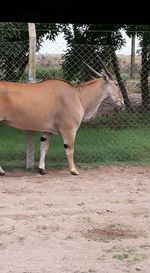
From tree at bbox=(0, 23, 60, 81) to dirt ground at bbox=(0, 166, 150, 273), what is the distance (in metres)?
2.59

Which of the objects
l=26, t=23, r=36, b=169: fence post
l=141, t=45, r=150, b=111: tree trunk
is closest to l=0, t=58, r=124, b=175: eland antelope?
l=26, t=23, r=36, b=169: fence post

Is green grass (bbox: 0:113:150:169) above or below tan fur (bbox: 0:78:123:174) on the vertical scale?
below

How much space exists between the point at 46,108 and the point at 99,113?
455cm

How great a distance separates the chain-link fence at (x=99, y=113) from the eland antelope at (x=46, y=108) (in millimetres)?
855

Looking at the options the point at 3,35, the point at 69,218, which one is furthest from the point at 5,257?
the point at 3,35

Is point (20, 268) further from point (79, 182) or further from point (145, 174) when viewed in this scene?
point (145, 174)

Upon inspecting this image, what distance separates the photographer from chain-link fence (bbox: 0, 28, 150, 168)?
31.2ft

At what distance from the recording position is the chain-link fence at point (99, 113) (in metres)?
9.50

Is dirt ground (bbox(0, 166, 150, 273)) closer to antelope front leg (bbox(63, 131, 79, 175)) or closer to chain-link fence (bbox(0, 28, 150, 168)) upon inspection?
antelope front leg (bbox(63, 131, 79, 175))

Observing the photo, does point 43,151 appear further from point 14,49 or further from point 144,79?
point 144,79

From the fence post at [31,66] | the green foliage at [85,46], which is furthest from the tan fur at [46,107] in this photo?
the green foliage at [85,46]

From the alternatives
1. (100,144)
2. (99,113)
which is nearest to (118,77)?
(99,113)

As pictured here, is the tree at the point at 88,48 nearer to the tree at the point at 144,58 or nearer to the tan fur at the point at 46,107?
the tree at the point at 144,58

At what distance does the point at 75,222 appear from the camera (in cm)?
534
